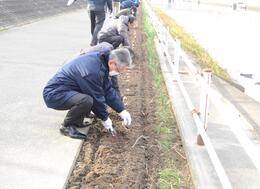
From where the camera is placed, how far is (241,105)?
9.31m

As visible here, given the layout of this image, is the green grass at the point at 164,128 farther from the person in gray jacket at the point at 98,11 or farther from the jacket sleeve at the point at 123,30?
the person in gray jacket at the point at 98,11

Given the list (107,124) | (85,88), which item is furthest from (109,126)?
(85,88)

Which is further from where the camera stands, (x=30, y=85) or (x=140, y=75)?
(x=140, y=75)

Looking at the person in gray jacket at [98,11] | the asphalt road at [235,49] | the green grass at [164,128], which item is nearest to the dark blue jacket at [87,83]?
the green grass at [164,128]

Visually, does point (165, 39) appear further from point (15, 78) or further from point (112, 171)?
point (112, 171)

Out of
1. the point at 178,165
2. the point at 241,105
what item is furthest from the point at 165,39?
the point at 178,165

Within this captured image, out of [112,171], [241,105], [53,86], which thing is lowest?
[241,105]

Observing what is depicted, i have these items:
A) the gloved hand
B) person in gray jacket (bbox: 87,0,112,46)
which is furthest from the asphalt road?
the gloved hand

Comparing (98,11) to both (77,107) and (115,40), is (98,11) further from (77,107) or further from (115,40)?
(77,107)

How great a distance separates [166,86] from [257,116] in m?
1.77

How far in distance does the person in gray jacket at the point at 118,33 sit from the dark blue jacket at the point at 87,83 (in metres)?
2.71

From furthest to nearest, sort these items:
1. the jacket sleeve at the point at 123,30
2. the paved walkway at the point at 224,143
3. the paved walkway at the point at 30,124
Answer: the jacket sleeve at the point at 123,30, the paved walkway at the point at 30,124, the paved walkway at the point at 224,143

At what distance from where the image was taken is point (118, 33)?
27.1 feet

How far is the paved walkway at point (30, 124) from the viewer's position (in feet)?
14.6
